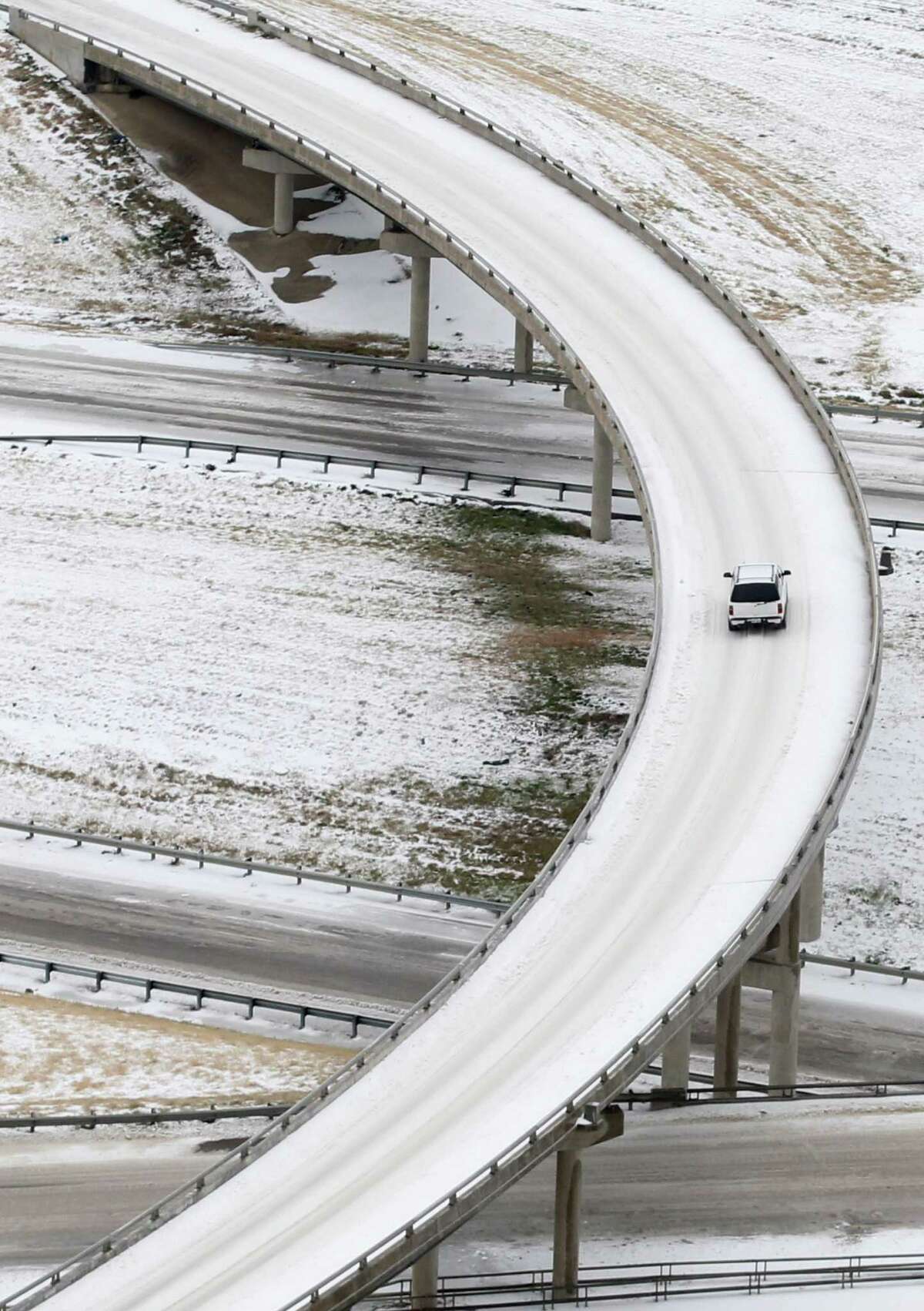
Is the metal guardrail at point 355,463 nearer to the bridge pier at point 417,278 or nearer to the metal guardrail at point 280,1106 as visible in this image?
the bridge pier at point 417,278

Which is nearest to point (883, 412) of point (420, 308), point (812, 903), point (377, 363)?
point (420, 308)

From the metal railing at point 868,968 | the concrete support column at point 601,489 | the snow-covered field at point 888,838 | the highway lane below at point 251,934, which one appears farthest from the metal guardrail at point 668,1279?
the concrete support column at point 601,489

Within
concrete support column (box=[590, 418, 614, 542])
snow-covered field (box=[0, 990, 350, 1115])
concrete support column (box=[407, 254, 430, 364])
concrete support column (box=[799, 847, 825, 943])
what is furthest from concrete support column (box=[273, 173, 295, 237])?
concrete support column (box=[799, 847, 825, 943])

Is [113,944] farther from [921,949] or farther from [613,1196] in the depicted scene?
[921,949]

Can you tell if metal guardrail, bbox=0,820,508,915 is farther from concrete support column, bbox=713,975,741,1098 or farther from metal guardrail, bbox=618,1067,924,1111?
concrete support column, bbox=713,975,741,1098

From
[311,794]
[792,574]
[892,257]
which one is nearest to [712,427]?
[792,574]

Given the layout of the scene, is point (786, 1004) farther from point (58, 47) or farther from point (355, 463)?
point (58, 47)
